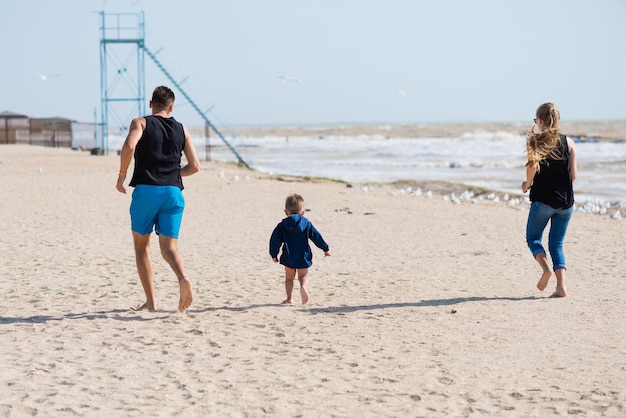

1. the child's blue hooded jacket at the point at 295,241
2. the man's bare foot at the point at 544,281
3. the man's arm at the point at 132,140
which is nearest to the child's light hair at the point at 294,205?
the child's blue hooded jacket at the point at 295,241

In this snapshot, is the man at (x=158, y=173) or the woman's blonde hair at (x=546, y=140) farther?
the woman's blonde hair at (x=546, y=140)

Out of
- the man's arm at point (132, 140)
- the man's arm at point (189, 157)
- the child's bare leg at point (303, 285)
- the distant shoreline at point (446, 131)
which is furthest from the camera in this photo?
the distant shoreline at point (446, 131)

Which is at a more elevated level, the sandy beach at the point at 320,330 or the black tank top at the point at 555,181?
the black tank top at the point at 555,181

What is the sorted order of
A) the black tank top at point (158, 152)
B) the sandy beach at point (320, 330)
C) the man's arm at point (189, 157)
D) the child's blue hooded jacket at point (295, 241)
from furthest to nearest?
the child's blue hooded jacket at point (295, 241) < the man's arm at point (189, 157) < the black tank top at point (158, 152) < the sandy beach at point (320, 330)

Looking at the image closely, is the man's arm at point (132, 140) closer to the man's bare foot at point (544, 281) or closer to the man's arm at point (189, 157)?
the man's arm at point (189, 157)

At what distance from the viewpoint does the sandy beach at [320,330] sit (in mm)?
4453

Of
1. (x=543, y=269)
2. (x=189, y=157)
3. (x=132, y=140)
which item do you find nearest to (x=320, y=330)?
(x=189, y=157)

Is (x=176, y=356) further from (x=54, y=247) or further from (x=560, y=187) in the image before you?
(x=54, y=247)

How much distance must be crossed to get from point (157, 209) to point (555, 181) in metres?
3.33

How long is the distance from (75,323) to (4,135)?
1935 inches

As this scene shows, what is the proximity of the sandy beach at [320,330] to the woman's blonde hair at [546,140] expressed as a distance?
124 cm

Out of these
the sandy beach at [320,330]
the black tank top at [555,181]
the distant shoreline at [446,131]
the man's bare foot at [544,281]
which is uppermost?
the distant shoreline at [446,131]

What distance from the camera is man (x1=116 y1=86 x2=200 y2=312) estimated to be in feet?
19.7

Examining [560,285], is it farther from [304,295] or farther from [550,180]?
[304,295]
